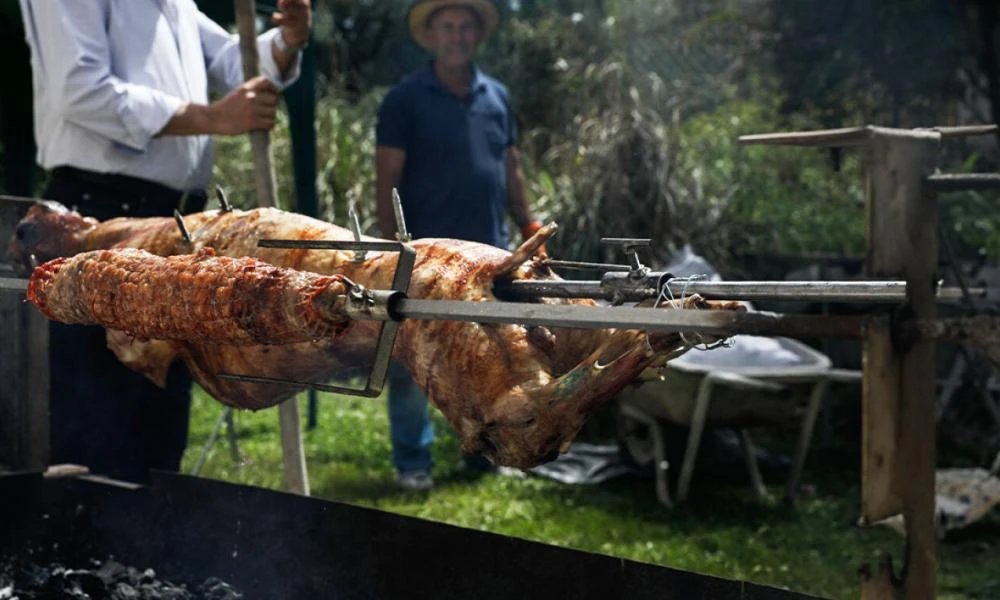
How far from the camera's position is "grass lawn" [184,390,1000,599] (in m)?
4.66

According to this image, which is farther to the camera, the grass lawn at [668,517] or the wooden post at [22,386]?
the grass lawn at [668,517]

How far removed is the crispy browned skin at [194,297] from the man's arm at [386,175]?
319 cm

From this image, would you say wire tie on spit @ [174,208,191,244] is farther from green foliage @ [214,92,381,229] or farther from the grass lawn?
green foliage @ [214,92,381,229]

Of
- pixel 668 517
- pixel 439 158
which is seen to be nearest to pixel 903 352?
pixel 668 517

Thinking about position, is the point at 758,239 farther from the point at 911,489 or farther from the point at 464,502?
the point at 911,489

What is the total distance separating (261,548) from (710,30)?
539 inches

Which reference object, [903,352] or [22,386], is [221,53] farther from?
[903,352]

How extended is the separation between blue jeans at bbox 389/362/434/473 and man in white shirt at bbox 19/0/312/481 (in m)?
1.76

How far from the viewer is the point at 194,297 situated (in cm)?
213

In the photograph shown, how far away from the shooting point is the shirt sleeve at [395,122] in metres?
5.64

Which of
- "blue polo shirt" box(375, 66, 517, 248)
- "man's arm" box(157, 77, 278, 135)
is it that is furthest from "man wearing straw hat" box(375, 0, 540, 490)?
"man's arm" box(157, 77, 278, 135)

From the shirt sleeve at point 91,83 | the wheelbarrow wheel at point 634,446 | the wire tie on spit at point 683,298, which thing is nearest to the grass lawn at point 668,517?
the wheelbarrow wheel at point 634,446

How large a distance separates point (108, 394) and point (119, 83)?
115cm

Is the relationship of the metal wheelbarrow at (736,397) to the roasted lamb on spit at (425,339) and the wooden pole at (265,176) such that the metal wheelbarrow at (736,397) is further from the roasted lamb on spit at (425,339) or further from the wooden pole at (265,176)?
the roasted lamb on spit at (425,339)
